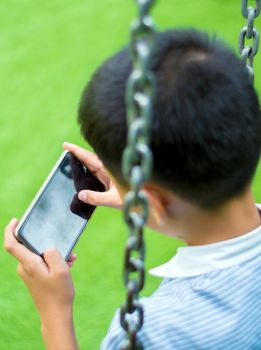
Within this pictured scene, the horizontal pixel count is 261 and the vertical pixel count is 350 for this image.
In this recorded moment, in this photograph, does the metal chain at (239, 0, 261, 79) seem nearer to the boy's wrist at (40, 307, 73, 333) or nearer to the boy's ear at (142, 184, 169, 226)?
the boy's ear at (142, 184, 169, 226)

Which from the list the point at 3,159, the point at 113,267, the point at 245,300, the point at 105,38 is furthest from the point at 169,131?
the point at 105,38

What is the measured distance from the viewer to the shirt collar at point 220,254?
0.72 m

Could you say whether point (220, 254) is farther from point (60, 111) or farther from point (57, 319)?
point (60, 111)

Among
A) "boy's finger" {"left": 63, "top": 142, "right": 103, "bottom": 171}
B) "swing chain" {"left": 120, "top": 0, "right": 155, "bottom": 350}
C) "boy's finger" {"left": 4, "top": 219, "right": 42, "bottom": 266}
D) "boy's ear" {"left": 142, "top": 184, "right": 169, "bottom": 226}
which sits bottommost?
"boy's finger" {"left": 4, "top": 219, "right": 42, "bottom": 266}

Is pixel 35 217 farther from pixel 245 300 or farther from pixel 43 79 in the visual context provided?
pixel 43 79

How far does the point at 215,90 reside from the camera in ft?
2.13

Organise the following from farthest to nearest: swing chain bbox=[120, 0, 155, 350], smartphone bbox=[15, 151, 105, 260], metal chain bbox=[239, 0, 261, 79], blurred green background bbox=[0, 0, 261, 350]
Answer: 1. blurred green background bbox=[0, 0, 261, 350]
2. smartphone bbox=[15, 151, 105, 260]
3. metal chain bbox=[239, 0, 261, 79]
4. swing chain bbox=[120, 0, 155, 350]

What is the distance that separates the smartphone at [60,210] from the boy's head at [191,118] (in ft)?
0.98

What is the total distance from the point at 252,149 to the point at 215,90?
9 cm

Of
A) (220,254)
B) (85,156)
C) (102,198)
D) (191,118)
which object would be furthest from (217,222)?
(85,156)

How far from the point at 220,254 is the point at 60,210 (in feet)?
1.37

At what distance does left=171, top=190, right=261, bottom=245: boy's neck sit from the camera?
2.33 feet

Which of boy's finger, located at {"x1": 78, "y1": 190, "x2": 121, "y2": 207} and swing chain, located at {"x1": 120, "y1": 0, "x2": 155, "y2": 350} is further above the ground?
swing chain, located at {"x1": 120, "y1": 0, "x2": 155, "y2": 350}

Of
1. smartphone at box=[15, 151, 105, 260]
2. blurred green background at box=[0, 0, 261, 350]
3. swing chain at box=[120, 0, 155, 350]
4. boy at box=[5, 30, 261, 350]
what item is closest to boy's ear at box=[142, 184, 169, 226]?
boy at box=[5, 30, 261, 350]
